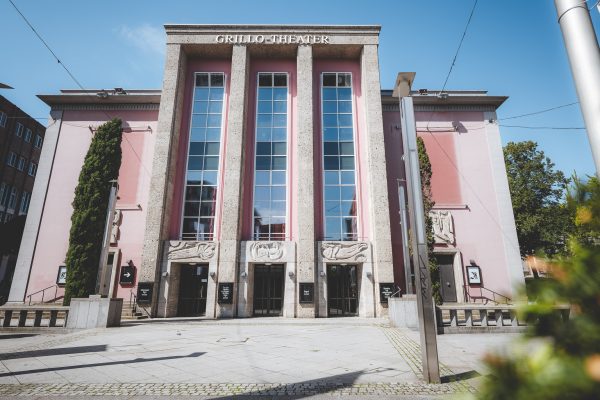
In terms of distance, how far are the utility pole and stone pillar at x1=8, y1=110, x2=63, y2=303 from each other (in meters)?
21.7

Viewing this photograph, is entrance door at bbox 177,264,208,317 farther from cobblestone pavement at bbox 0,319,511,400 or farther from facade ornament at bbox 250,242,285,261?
cobblestone pavement at bbox 0,319,511,400

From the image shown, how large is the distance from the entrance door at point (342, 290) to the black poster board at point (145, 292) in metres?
9.89

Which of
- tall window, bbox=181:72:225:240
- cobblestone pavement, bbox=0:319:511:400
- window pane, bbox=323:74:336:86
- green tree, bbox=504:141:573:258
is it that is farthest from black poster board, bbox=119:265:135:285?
green tree, bbox=504:141:573:258

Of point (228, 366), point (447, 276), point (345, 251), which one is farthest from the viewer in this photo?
point (447, 276)

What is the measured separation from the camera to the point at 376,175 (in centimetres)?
1919

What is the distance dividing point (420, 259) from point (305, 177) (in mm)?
13902

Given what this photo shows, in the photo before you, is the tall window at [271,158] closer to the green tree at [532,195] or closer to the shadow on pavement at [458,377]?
the shadow on pavement at [458,377]

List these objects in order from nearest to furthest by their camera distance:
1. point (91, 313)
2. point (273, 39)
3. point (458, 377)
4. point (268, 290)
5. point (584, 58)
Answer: point (584, 58), point (458, 377), point (91, 313), point (268, 290), point (273, 39)

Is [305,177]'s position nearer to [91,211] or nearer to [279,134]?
[279,134]

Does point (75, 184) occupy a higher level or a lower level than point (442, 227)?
higher

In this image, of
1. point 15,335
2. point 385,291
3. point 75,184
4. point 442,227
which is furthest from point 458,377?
point 75,184

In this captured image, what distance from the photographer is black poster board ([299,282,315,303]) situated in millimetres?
17250

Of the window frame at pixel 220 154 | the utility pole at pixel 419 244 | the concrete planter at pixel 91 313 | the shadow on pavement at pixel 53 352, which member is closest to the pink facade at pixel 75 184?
the window frame at pixel 220 154

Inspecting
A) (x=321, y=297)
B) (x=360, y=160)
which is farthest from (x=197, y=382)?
(x=360, y=160)
